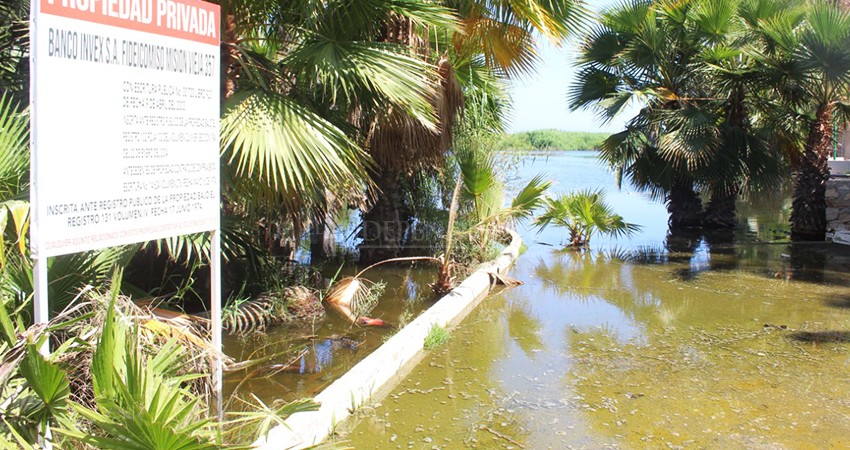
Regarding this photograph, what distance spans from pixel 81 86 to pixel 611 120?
11.1 meters

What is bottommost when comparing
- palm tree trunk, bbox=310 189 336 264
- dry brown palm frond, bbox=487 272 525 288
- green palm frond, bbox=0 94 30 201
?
dry brown palm frond, bbox=487 272 525 288

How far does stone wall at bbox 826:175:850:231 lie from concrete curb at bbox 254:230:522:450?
326 inches

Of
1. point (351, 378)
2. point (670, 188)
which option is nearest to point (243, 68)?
point (351, 378)

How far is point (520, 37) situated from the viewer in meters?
8.64

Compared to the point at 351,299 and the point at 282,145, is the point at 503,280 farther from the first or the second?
the point at 282,145

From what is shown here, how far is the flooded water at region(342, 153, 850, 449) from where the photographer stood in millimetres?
4348

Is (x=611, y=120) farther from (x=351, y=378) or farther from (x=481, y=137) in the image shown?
(x=351, y=378)

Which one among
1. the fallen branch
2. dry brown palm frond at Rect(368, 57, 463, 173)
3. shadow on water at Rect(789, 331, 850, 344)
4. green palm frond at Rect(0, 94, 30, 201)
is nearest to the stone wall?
shadow on water at Rect(789, 331, 850, 344)

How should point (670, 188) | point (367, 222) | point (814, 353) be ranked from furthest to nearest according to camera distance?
point (670, 188)
point (367, 222)
point (814, 353)

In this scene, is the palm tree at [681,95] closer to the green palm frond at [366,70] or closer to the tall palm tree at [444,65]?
the tall palm tree at [444,65]

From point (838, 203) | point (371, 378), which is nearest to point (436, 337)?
point (371, 378)

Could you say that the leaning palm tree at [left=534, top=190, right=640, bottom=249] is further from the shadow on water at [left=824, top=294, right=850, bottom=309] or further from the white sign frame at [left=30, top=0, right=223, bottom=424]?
the white sign frame at [left=30, top=0, right=223, bottom=424]

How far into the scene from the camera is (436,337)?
6191 mm

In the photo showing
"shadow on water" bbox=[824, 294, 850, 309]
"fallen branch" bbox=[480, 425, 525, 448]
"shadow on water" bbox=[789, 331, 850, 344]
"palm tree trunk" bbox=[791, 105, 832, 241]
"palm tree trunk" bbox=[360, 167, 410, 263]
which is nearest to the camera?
"fallen branch" bbox=[480, 425, 525, 448]
